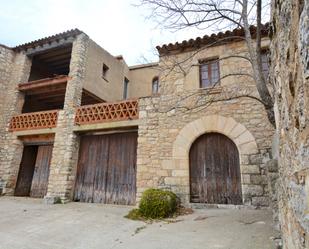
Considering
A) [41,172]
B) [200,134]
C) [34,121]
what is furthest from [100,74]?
[200,134]

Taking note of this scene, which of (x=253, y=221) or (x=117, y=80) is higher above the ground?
(x=117, y=80)

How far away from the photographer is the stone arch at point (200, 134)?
569 centimetres

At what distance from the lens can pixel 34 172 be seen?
8883 mm

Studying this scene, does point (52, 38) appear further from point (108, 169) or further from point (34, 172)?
point (108, 169)

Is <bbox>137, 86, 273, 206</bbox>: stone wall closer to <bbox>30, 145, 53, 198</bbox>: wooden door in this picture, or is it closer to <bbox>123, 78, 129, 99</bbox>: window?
<bbox>30, 145, 53, 198</bbox>: wooden door

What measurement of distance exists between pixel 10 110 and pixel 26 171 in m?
2.89

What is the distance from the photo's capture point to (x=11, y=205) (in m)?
6.71

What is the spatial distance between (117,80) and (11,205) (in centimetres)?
768

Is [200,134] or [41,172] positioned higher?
[200,134]

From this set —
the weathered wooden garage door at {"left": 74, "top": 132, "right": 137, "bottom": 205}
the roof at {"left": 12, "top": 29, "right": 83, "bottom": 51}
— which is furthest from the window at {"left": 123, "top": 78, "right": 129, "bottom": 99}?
the weathered wooden garage door at {"left": 74, "top": 132, "right": 137, "bottom": 205}

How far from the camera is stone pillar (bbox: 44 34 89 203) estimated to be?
7465 millimetres

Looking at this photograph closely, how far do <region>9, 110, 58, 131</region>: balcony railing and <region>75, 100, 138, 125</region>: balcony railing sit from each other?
1246 millimetres

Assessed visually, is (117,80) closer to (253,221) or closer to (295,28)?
(253,221)

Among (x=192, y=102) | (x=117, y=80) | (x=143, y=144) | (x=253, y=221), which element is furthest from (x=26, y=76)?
(x=253, y=221)
